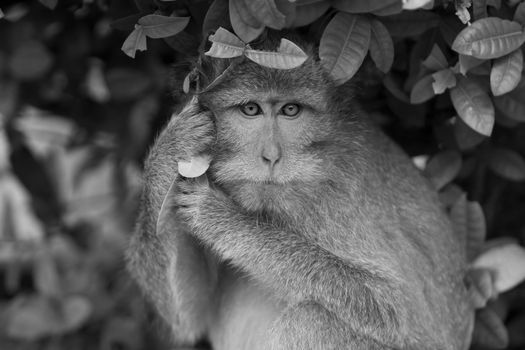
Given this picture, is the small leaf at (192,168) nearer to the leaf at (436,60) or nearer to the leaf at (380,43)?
the leaf at (380,43)

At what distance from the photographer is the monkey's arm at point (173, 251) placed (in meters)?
4.99

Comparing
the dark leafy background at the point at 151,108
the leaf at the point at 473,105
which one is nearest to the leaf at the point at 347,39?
the dark leafy background at the point at 151,108

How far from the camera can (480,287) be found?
19.2 ft

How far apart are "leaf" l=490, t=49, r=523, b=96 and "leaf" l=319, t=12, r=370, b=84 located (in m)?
0.79

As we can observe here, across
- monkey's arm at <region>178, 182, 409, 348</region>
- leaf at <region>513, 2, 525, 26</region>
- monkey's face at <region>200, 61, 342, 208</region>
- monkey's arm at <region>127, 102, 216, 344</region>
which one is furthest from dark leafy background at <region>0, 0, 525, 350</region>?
monkey's arm at <region>178, 182, 409, 348</region>

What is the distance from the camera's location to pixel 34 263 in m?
7.88

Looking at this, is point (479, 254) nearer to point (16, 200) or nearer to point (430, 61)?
point (430, 61)

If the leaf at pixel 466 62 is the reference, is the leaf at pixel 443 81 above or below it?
below

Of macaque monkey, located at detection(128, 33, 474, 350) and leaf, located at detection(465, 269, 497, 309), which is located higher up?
macaque monkey, located at detection(128, 33, 474, 350)

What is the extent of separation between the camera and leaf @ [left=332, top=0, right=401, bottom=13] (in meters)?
4.40

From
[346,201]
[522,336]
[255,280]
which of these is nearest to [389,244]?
[346,201]

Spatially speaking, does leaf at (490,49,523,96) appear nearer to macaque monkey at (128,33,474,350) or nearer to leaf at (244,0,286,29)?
macaque monkey at (128,33,474,350)

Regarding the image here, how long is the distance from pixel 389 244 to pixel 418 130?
139cm

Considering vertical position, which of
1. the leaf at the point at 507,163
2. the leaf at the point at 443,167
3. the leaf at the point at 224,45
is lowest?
the leaf at the point at 507,163
